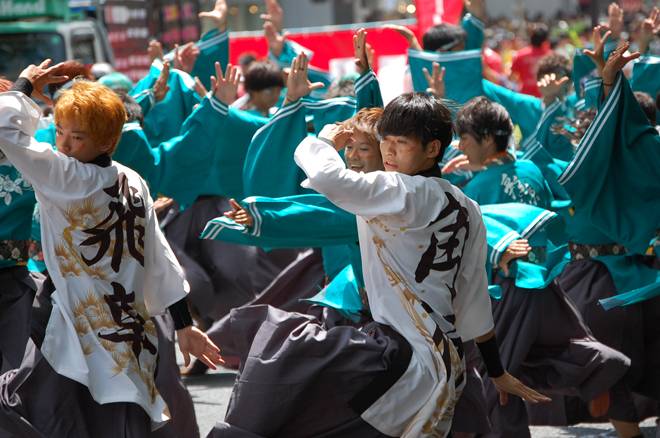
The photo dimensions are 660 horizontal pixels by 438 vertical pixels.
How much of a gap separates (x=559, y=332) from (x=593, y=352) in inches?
6.3

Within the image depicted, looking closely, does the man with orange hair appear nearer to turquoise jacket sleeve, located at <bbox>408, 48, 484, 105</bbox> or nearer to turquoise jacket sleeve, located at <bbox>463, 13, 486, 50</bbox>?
turquoise jacket sleeve, located at <bbox>408, 48, 484, 105</bbox>

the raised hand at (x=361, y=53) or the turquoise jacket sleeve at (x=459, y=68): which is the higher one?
the raised hand at (x=361, y=53)

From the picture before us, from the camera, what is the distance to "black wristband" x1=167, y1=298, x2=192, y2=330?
278 centimetres

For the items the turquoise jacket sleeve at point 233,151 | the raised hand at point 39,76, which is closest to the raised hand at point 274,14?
the turquoise jacket sleeve at point 233,151

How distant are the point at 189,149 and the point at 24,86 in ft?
5.28

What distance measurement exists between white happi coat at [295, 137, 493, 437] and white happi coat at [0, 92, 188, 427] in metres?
0.65

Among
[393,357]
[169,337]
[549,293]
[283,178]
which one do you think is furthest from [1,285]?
[549,293]

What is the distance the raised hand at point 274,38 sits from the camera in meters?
6.25

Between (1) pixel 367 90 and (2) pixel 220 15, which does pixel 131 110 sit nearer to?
(1) pixel 367 90

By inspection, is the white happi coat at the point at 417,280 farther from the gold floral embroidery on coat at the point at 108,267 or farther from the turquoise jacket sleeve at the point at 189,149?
the turquoise jacket sleeve at the point at 189,149

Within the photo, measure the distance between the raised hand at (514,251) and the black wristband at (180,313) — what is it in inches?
46.6

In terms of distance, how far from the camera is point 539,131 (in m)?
4.82

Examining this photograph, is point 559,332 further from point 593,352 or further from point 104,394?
point 104,394

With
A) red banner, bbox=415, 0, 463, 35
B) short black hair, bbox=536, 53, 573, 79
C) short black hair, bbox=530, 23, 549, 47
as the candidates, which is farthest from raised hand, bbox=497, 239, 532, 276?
red banner, bbox=415, 0, 463, 35
